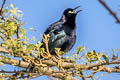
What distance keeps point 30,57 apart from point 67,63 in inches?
11.5

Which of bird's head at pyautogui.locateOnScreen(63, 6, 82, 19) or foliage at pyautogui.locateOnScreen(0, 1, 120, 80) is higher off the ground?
bird's head at pyautogui.locateOnScreen(63, 6, 82, 19)

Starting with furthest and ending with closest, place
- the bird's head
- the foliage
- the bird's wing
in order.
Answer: the bird's head
the bird's wing
the foliage

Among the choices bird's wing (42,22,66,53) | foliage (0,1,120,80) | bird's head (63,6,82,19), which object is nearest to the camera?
foliage (0,1,120,80)

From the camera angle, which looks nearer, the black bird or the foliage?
the foliage

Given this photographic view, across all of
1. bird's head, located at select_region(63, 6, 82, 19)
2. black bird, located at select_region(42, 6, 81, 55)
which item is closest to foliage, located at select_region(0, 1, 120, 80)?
black bird, located at select_region(42, 6, 81, 55)

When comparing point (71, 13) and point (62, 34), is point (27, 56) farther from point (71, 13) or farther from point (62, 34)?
point (71, 13)

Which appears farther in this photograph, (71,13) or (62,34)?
(71,13)

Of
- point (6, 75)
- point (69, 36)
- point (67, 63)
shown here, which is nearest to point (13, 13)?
point (6, 75)

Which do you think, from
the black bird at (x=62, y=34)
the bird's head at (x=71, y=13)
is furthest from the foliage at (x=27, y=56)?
the bird's head at (x=71, y=13)

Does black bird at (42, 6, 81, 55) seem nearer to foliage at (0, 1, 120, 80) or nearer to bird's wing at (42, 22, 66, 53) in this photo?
bird's wing at (42, 22, 66, 53)

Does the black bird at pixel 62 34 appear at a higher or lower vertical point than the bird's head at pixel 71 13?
lower

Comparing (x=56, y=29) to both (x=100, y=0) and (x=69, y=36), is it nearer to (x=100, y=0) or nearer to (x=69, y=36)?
(x=69, y=36)

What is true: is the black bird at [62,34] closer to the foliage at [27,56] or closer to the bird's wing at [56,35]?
the bird's wing at [56,35]

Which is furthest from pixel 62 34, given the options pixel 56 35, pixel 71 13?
pixel 71 13
